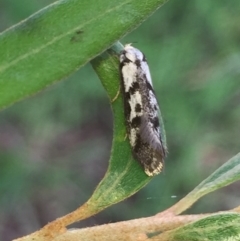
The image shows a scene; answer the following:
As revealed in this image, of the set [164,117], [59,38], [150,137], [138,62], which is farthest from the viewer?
[164,117]

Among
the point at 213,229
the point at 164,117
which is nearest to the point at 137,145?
the point at 213,229

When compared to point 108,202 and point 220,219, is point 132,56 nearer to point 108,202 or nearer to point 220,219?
point 108,202

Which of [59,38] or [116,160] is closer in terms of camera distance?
[59,38]

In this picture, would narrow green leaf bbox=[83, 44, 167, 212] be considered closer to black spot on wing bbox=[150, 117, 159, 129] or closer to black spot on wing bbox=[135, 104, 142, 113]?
black spot on wing bbox=[150, 117, 159, 129]

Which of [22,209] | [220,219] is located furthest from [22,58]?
[22,209]

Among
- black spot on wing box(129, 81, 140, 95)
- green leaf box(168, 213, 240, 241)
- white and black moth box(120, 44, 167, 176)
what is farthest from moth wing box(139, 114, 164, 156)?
green leaf box(168, 213, 240, 241)

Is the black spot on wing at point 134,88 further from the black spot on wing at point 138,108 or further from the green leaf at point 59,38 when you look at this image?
the green leaf at point 59,38

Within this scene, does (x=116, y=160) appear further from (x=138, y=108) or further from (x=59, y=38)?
(x=59, y=38)
